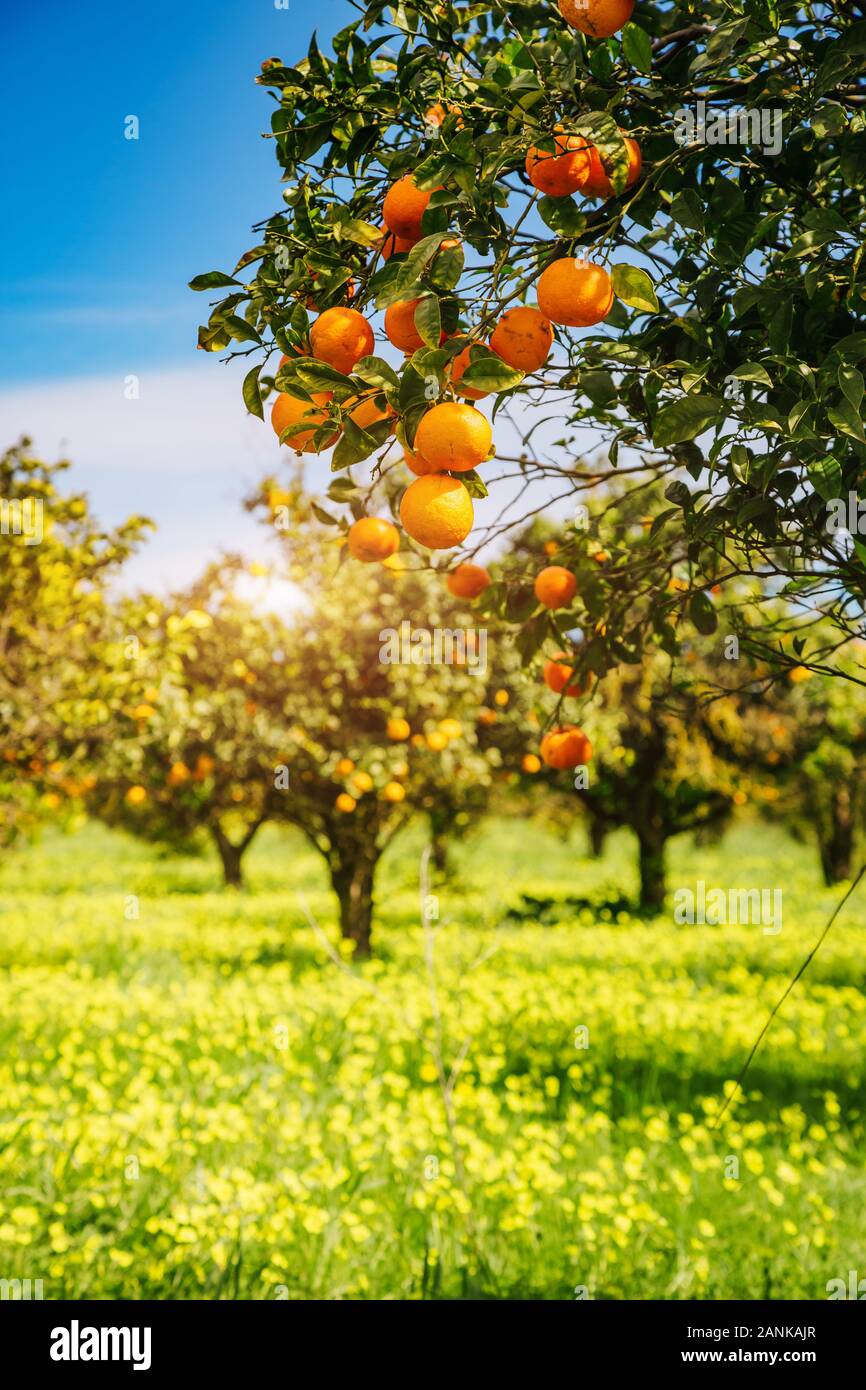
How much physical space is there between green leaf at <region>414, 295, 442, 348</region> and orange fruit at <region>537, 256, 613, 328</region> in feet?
0.74

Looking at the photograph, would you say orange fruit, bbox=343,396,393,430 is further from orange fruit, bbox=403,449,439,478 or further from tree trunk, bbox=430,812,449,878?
tree trunk, bbox=430,812,449,878

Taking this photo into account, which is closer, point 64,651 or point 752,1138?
point 752,1138

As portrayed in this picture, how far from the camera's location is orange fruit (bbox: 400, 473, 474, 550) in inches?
54.0

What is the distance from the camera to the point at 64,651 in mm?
6566

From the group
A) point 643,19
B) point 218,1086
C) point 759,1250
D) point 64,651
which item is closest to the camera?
point 643,19

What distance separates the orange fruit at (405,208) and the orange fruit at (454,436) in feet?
1.26

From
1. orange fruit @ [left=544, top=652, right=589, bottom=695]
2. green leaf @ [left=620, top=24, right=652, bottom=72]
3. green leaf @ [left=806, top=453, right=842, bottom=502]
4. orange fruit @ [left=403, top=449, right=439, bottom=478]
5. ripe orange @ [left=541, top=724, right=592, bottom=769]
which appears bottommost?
ripe orange @ [left=541, top=724, right=592, bottom=769]

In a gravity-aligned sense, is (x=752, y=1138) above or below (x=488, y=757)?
below

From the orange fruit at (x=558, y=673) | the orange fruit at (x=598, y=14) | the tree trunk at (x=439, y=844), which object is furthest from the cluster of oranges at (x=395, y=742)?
the orange fruit at (x=598, y=14)

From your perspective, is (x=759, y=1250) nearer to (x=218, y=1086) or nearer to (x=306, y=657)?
(x=218, y=1086)

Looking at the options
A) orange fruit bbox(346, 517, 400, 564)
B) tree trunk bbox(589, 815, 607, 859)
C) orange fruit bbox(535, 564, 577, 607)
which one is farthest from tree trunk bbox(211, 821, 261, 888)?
orange fruit bbox(346, 517, 400, 564)

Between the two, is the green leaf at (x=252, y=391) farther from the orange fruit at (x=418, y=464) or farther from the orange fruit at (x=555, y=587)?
the orange fruit at (x=555, y=587)
